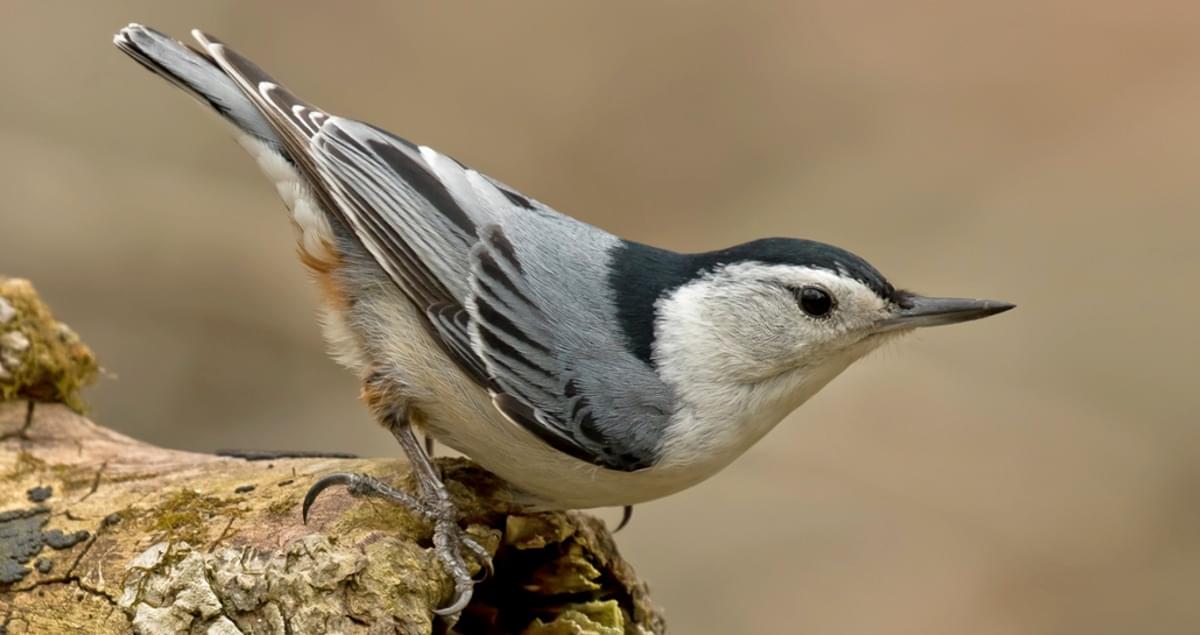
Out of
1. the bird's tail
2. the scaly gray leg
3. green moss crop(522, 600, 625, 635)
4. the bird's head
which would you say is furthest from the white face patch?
the bird's tail

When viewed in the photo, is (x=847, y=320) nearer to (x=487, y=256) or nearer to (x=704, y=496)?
(x=487, y=256)

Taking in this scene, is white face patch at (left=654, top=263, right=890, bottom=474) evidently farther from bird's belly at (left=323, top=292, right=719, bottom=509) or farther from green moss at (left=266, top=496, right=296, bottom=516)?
green moss at (left=266, top=496, right=296, bottom=516)

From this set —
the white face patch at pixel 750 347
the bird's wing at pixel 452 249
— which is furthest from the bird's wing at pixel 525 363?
the white face patch at pixel 750 347

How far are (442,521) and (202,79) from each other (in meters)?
1.18

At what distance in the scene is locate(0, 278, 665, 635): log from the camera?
2.04m

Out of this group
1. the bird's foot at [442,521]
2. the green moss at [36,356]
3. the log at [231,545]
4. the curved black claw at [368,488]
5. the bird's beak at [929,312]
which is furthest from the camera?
the green moss at [36,356]

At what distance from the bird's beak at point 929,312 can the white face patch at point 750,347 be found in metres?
0.03

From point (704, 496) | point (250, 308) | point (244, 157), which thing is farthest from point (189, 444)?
point (704, 496)

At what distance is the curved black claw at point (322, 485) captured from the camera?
7.20ft

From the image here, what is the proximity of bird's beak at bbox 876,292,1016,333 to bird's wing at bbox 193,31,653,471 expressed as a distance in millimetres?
548

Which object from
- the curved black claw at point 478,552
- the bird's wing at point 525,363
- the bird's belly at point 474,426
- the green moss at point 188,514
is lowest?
the green moss at point 188,514

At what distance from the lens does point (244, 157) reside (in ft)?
16.1

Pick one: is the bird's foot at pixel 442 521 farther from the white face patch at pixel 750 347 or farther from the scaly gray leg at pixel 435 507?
the white face patch at pixel 750 347

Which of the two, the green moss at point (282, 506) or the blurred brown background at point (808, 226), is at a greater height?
the blurred brown background at point (808, 226)
